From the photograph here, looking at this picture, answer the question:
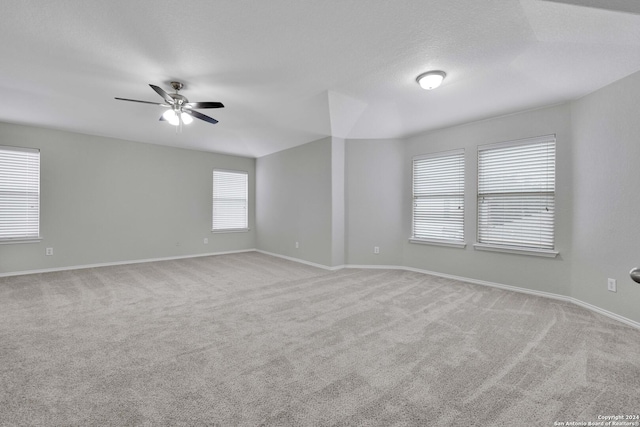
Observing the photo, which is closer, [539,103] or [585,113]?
[585,113]

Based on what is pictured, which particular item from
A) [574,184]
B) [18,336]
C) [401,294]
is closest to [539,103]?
[574,184]

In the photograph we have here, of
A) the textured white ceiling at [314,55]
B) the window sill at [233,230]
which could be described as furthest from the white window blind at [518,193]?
the window sill at [233,230]

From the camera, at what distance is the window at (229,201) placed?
22.0ft

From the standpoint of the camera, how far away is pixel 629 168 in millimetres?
2805

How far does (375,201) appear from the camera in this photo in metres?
5.14

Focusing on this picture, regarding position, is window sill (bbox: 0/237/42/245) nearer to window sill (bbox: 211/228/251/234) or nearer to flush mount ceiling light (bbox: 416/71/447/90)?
window sill (bbox: 211/228/251/234)

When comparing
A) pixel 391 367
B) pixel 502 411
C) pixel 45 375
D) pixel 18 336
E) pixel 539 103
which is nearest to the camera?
pixel 502 411

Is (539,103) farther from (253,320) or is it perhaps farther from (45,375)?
(45,375)

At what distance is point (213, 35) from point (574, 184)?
4.40 m

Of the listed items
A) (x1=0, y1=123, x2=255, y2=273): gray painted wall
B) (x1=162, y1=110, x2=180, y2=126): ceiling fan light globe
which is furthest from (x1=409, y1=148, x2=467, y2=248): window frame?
(x1=0, y1=123, x2=255, y2=273): gray painted wall

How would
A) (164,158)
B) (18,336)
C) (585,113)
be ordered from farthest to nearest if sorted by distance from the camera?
(164,158) < (585,113) < (18,336)

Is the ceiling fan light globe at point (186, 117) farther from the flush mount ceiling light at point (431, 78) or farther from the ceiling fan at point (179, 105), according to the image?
the flush mount ceiling light at point (431, 78)

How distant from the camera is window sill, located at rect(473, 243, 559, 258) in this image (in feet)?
11.6

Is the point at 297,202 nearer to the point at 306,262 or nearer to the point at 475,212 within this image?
the point at 306,262
